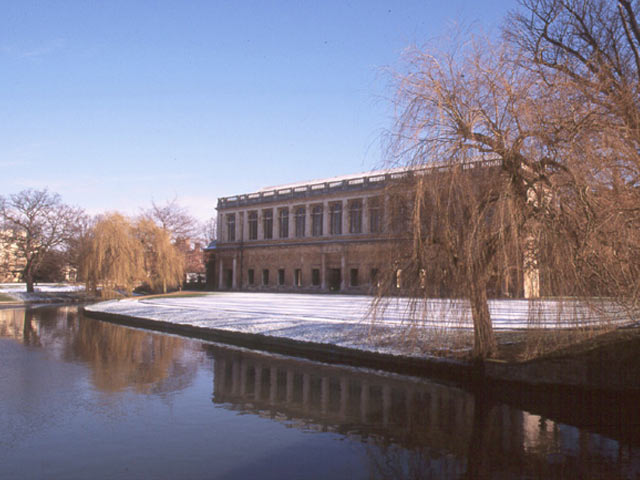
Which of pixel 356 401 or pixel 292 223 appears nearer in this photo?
pixel 356 401

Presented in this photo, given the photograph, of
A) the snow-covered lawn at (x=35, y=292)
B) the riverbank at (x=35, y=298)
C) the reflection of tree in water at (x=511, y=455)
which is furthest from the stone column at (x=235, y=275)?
the reflection of tree in water at (x=511, y=455)

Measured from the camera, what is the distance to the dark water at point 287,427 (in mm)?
7152

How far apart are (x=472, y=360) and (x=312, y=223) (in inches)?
1958

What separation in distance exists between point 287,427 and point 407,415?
221 cm

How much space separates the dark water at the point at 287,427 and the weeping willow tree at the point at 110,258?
2445 cm

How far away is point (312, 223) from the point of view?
2454 inches

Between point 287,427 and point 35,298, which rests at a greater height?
point 35,298

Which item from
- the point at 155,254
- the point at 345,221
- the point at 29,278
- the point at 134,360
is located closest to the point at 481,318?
the point at 134,360

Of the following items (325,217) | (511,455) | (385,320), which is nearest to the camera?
(511,455)

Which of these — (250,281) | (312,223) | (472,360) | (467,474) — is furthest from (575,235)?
(250,281)

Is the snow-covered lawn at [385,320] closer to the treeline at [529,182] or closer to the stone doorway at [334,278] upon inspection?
the treeline at [529,182]

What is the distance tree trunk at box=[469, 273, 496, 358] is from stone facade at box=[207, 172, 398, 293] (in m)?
38.4

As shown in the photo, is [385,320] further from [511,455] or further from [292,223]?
[292,223]

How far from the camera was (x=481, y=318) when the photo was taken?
12.5 m
